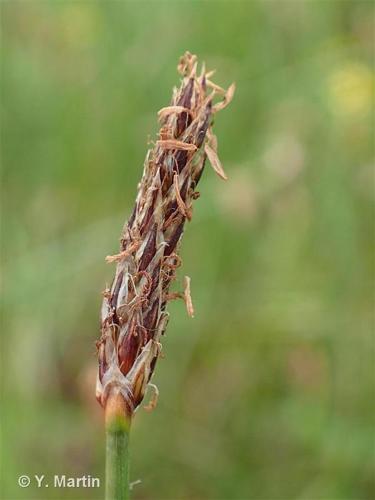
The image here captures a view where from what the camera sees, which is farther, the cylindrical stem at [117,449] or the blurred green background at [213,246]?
the blurred green background at [213,246]

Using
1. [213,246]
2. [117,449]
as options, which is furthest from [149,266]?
[213,246]

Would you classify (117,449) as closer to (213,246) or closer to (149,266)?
(149,266)

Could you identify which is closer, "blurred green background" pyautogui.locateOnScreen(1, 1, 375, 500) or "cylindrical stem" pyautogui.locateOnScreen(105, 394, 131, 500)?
"cylindrical stem" pyautogui.locateOnScreen(105, 394, 131, 500)

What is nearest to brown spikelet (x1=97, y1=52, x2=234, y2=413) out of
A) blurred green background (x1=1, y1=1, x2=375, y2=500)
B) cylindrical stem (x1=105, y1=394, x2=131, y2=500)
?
cylindrical stem (x1=105, y1=394, x2=131, y2=500)

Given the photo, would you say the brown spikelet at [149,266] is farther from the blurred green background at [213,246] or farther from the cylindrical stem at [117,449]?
the blurred green background at [213,246]

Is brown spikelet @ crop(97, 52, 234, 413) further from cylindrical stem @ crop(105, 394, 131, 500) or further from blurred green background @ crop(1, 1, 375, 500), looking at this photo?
blurred green background @ crop(1, 1, 375, 500)

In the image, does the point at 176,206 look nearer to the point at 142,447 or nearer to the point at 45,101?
the point at 142,447

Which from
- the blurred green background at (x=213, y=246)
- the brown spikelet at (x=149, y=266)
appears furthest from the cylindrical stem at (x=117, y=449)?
the blurred green background at (x=213, y=246)
